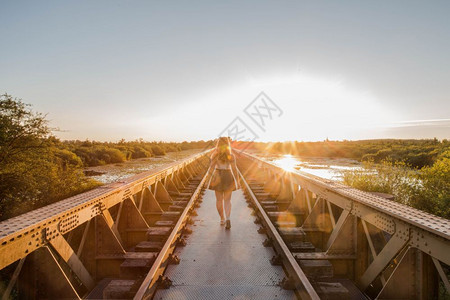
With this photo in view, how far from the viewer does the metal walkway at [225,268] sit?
11.5ft

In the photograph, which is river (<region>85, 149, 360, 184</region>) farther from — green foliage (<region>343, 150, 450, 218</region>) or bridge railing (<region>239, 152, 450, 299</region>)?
bridge railing (<region>239, 152, 450, 299</region>)

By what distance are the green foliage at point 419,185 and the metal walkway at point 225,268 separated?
5675 mm

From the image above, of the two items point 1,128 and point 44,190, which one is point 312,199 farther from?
point 1,128

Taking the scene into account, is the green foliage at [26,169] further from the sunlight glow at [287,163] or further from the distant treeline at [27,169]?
the sunlight glow at [287,163]

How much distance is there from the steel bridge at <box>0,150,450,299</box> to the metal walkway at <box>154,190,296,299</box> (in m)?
0.02

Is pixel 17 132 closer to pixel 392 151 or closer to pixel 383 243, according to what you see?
pixel 383 243

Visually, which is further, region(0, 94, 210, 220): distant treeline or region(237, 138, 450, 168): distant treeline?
region(237, 138, 450, 168): distant treeline

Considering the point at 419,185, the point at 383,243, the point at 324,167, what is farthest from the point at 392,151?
the point at 383,243

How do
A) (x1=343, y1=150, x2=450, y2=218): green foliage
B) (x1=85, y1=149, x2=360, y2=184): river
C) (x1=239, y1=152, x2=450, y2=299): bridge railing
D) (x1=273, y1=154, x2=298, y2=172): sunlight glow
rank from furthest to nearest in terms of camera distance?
(x1=85, y1=149, x2=360, y2=184): river < (x1=273, y1=154, x2=298, y2=172): sunlight glow < (x1=343, y1=150, x2=450, y2=218): green foliage < (x1=239, y1=152, x2=450, y2=299): bridge railing

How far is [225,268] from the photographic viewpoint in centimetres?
418

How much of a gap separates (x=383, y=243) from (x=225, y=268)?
2.36 metres

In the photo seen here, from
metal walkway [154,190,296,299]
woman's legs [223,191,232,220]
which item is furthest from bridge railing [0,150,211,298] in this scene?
woman's legs [223,191,232,220]

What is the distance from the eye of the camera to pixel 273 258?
432cm

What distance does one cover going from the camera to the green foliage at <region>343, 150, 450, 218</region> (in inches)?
302
